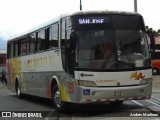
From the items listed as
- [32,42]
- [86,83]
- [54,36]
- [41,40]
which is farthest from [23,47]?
[86,83]

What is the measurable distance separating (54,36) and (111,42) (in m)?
2.68

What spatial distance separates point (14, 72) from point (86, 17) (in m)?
10.4

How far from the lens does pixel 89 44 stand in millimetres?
13375

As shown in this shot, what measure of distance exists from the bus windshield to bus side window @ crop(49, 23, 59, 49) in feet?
5.59

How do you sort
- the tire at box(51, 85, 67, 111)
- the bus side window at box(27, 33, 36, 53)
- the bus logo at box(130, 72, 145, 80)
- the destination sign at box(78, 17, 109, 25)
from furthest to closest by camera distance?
the bus side window at box(27, 33, 36, 53)
the tire at box(51, 85, 67, 111)
the destination sign at box(78, 17, 109, 25)
the bus logo at box(130, 72, 145, 80)

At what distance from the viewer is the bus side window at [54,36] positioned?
15156 millimetres

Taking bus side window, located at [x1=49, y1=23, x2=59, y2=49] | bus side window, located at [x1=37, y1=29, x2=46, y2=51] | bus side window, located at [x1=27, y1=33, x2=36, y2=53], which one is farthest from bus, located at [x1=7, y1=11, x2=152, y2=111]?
bus side window, located at [x1=27, y1=33, x2=36, y2=53]

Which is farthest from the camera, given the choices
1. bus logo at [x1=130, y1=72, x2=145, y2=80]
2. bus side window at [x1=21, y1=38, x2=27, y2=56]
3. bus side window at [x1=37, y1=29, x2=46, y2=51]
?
bus side window at [x1=21, y1=38, x2=27, y2=56]

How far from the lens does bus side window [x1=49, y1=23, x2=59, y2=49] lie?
597 inches

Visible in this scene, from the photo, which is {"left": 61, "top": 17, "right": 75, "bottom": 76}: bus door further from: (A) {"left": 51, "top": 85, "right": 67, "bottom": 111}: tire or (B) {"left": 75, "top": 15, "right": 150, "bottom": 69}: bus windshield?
(A) {"left": 51, "top": 85, "right": 67, "bottom": 111}: tire

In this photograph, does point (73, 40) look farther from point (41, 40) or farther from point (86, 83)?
point (41, 40)

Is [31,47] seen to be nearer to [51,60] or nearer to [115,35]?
[51,60]

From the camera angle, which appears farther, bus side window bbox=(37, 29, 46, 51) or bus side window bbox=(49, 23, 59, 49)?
bus side window bbox=(37, 29, 46, 51)

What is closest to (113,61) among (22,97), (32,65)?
(32,65)
